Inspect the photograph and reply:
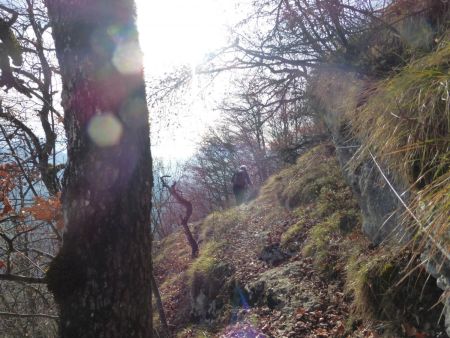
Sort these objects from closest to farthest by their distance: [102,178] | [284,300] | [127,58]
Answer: [102,178], [127,58], [284,300]

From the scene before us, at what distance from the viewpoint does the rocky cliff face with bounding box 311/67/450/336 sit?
13.6 feet

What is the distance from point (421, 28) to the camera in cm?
454

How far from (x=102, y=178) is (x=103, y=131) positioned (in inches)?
8.2

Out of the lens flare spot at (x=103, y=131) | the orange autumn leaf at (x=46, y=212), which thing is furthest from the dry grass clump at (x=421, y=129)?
the orange autumn leaf at (x=46, y=212)

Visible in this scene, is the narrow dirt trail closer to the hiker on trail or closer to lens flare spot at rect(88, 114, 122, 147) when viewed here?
lens flare spot at rect(88, 114, 122, 147)

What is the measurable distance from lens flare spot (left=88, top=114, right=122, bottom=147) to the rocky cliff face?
2.21 metres

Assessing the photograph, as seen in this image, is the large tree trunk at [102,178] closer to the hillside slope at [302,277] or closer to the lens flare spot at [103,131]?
the lens flare spot at [103,131]

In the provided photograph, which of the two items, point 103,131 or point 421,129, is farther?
point 421,129

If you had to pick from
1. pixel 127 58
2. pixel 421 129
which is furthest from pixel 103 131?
pixel 421 129

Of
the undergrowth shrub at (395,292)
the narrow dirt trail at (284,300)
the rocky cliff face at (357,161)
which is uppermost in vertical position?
the rocky cliff face at (357,161)

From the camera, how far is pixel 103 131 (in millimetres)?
1781

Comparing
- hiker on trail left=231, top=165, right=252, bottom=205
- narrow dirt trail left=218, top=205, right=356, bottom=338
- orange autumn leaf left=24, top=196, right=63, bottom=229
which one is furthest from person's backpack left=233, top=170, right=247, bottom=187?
orange autumn leaf left=24, top=196, right=63, bottom=229

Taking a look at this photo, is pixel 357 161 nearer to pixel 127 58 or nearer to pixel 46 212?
pixel 127 58

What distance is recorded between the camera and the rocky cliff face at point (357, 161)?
13.6ft
